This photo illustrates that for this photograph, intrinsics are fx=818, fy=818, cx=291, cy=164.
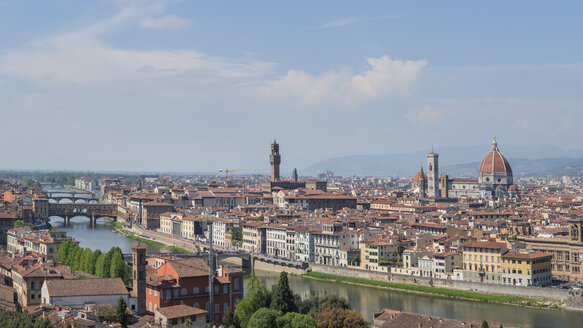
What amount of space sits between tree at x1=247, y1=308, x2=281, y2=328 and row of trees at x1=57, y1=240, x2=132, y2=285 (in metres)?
9.34

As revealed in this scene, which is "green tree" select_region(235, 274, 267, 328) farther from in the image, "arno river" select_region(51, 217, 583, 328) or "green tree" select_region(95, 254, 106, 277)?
"green tree" select_region(95, 254, 106, 277)

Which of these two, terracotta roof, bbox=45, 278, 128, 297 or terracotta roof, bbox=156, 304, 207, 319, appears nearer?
terracotta roof, bbox=156, 304, 207, 319

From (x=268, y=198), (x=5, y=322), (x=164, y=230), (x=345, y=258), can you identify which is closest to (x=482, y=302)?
(x=345, y=258)

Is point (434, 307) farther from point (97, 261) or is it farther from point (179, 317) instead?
point (179, 317)

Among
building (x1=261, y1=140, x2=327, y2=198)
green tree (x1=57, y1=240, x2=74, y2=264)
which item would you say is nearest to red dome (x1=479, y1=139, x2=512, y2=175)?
building (x1=261, y1=140, x2=327, y2=198)

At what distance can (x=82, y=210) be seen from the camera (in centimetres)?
A: 9075

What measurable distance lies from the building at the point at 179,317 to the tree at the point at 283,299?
3427 mm

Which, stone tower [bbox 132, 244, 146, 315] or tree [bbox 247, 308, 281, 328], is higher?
stone tower [bbox 132, 244, 146, 315]

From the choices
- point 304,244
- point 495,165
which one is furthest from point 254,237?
point 495,165

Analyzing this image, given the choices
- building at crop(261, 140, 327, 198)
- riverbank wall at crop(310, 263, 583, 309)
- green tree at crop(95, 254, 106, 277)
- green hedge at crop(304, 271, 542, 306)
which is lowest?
green hedge at crop(304, 271, 542, 306)

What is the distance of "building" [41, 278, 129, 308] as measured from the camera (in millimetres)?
26172

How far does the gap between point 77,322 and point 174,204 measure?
227 feet

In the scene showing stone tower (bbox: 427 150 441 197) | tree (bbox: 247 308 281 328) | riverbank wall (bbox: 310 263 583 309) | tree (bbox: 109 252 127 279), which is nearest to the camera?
tree (bbox: 247 308 281 328)

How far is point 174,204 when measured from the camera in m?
91.4
